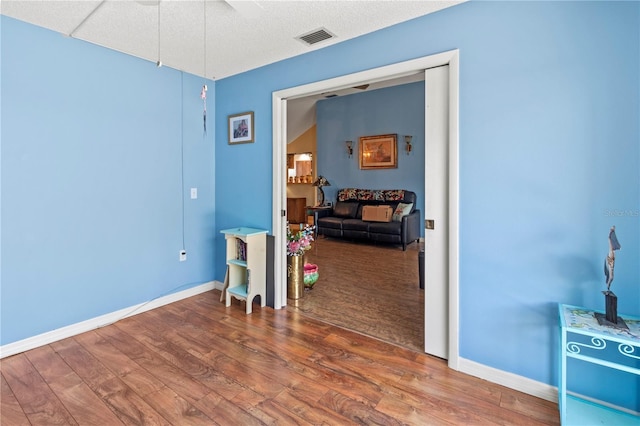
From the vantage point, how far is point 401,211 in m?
5.98

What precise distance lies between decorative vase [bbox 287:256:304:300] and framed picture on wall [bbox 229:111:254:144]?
1303mm

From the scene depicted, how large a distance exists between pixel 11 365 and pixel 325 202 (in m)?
6.13

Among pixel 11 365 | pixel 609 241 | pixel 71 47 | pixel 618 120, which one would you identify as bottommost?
pixel 11 365

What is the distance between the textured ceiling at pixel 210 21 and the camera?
6.69 ft

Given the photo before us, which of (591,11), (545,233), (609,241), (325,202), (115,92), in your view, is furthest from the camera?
(325,202)

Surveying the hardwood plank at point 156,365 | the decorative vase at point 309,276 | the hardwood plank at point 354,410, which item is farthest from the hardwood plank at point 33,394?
the decorative vase at point 309,276

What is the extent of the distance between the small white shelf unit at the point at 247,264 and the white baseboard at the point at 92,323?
484mm

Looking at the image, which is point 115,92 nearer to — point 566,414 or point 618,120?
point 618,120

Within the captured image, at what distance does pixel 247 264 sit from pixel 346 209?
13.0ft

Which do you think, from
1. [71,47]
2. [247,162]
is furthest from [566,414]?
[71,47]

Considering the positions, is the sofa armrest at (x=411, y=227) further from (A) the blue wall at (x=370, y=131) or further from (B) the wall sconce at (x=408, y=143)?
(B) the wall sconce at (x=408, y=143)

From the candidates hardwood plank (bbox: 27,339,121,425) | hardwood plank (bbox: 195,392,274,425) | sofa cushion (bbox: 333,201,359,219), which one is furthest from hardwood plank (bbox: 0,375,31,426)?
sofa cushion (bbox: 333,201,359,219)

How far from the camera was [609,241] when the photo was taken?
152 cm

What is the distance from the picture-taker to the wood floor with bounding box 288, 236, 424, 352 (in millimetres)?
2641
